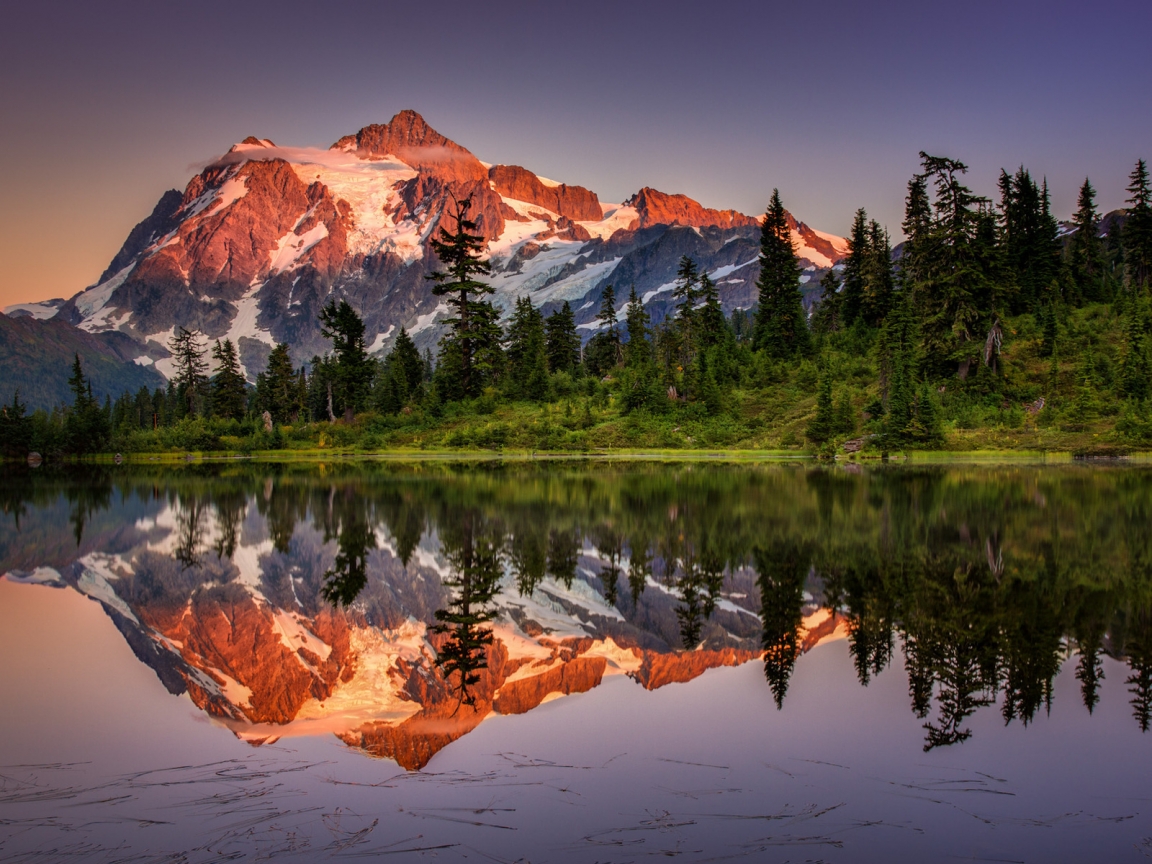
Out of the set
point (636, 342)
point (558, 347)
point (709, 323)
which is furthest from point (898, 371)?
point (558, 347)

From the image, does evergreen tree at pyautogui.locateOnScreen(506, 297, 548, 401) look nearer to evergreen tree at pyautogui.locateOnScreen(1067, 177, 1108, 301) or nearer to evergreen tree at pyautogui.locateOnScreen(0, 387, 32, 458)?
evergreen tree at pyautogui.locateOnScreen(1067, 177, 1108, 301)

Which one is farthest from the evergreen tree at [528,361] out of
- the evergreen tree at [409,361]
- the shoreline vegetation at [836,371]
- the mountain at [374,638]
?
the mountain at [374,638]

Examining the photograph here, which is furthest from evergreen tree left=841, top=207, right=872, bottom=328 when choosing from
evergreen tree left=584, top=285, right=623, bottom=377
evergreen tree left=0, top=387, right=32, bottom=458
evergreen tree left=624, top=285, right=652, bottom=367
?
evergreen tree left=0, top=387, right=32, bottom=458

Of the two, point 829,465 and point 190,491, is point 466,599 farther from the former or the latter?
point 829,465

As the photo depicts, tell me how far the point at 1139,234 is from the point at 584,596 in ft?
229

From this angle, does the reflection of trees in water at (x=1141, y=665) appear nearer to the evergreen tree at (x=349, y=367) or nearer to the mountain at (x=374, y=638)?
the mountain at (x=374, y=638)

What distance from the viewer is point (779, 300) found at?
69875mm

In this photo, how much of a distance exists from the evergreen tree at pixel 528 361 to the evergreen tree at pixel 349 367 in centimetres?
1390

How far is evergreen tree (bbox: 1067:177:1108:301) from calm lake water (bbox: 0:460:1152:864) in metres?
57.3

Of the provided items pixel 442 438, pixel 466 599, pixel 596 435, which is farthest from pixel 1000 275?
pixel 466 599

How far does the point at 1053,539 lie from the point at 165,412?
143 m

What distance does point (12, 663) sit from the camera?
9719 millimetres

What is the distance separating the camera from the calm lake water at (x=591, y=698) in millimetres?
5391

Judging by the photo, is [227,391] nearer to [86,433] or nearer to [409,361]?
[86,433]
